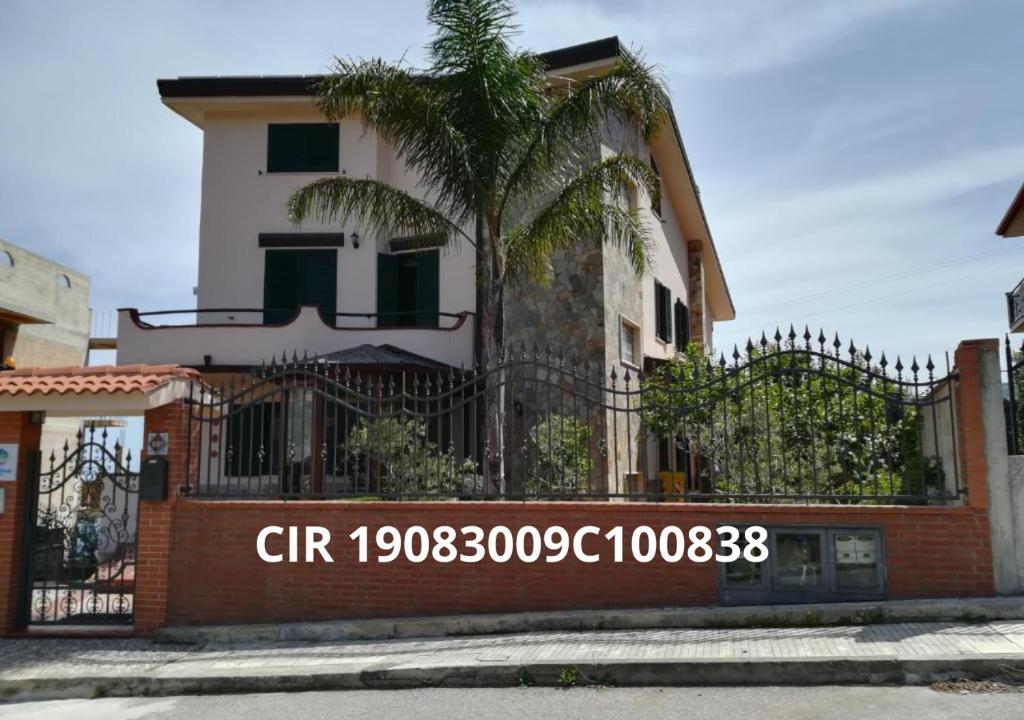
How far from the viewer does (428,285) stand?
16.1m

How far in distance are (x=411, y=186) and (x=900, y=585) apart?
1205 centimetres

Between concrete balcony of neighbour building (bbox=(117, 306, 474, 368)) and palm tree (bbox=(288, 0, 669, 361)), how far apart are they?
3.82 meters

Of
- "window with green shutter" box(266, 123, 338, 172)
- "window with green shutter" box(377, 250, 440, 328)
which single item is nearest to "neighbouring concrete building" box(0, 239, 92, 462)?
"window with green shutter" box(266, 123, 338, 172)

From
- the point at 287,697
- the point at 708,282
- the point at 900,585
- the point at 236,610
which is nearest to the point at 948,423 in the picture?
the point at 900,585

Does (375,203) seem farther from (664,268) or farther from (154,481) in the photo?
(664,268)

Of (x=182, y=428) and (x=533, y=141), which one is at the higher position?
(x=533, y=141)

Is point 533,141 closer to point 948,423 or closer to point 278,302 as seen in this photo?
point 948,423

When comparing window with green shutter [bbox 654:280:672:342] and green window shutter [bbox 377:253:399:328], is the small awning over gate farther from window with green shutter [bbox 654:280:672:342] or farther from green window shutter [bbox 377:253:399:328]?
window with green shutter [bbox 654:280:672:342]

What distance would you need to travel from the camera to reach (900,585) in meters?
7.28

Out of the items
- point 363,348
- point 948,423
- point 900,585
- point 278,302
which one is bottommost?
point 900,585

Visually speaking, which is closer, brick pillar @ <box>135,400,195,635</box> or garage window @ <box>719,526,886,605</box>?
garage window @ <box>719,526,886,605</box>

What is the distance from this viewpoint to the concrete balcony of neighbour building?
14.8 metres

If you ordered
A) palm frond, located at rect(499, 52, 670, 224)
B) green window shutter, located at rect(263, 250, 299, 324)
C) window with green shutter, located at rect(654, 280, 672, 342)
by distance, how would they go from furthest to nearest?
1. window with green shutter, located at rect(654, 280, 672, 342)
2. green window shutter, located at rect(263, 250, 299, 324)
3. palm frond, located at rect(499, 52, 670, 224)

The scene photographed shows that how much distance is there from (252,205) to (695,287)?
12664mm
